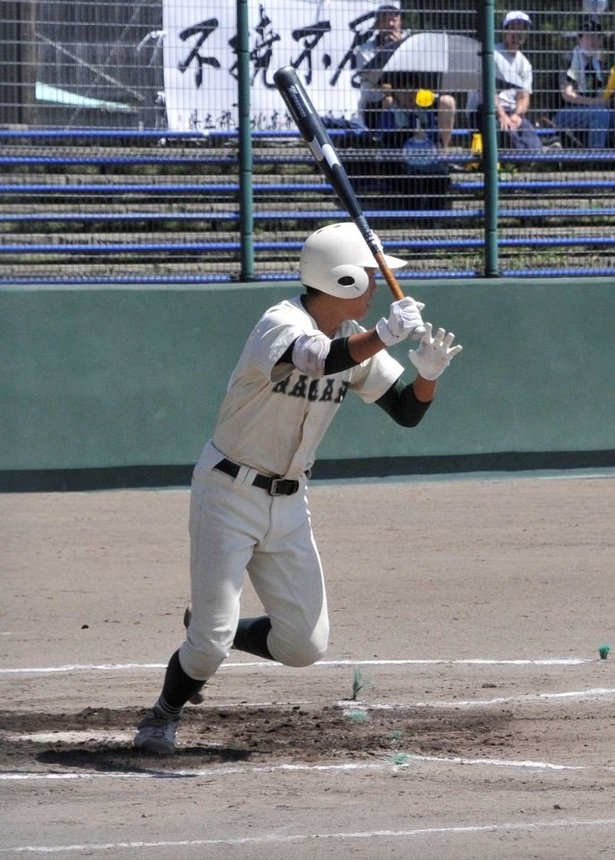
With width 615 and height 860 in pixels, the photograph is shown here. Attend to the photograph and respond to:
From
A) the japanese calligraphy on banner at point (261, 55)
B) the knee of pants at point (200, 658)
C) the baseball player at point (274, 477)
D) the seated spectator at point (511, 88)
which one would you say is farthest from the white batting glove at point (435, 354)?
the seated spectator at point (511, 88)

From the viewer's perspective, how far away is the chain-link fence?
10227 millimetres

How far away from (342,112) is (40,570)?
4.17 meters

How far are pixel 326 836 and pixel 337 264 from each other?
1837 millimetres

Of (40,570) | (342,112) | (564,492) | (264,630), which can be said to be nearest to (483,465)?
(564,492)

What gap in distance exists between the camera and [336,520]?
948 cm

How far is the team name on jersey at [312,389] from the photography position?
192 inches

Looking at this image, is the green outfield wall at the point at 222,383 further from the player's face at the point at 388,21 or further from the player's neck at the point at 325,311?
the player's neck at the point at 325,311

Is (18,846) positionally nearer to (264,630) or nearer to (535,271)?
(264,630)

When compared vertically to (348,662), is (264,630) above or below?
above

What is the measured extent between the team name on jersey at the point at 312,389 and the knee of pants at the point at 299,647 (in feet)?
2.67

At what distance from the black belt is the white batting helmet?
65 centimetres

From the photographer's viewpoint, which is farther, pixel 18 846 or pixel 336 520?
pixel 336 520

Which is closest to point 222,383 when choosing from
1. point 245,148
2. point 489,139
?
point 245,148

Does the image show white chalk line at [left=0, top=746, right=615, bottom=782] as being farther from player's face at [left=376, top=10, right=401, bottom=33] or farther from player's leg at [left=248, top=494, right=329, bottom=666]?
player's face at [left=376, top=10, right=401, bottom=33]
